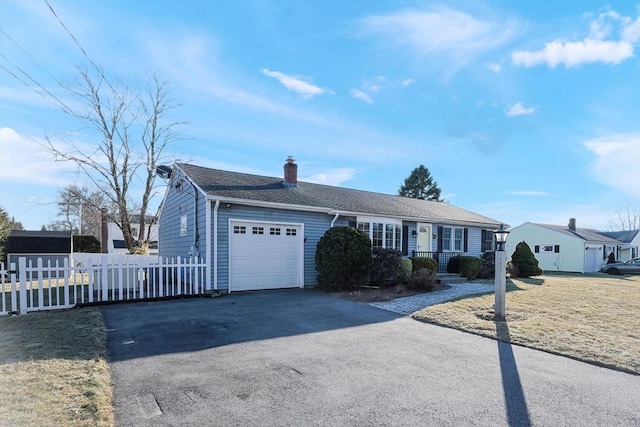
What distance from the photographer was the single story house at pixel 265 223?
10.8 m

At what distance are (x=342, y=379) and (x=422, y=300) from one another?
20.6 feet

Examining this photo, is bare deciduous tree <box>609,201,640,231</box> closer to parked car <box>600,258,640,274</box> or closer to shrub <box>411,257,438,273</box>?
parked car <box>600,258,640,274</box>

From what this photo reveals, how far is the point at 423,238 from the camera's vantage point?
16547 mm

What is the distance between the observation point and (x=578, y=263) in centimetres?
2964

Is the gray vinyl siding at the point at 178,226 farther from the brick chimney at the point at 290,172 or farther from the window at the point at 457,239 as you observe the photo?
the window at the point at 457,239

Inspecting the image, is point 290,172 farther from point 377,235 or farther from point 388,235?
point 388,235

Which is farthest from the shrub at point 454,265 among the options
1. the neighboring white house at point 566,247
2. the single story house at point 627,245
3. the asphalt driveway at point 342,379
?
the single story house at point 627,245

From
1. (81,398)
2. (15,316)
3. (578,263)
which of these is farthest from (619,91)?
(578,263)

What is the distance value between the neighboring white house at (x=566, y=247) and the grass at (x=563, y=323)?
22.5m

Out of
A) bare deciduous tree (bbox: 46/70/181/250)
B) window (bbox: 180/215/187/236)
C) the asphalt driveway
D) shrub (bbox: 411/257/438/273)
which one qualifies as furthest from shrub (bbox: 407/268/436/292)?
bare deciduous tree (bbox: 46/70/181/250)

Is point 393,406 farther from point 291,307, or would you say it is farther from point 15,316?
point 15,316

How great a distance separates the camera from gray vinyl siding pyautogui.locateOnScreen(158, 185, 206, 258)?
36.8 ft

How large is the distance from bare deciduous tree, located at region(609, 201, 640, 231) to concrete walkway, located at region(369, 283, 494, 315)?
5872 cm

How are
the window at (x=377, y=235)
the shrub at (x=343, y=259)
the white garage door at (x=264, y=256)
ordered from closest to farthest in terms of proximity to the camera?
the white garage door at (x=264, y=256)
the shrub at (x=343, y=259)
the window at (x=377, y=235)
